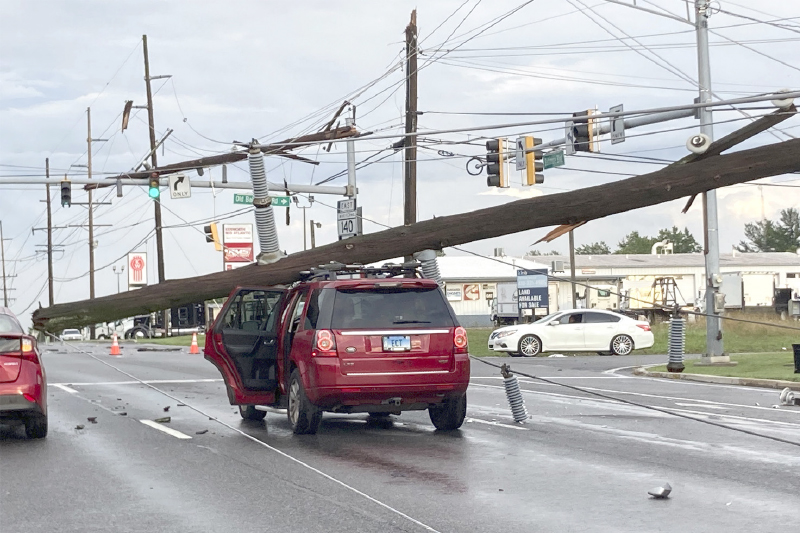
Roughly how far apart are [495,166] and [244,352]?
1654 cm

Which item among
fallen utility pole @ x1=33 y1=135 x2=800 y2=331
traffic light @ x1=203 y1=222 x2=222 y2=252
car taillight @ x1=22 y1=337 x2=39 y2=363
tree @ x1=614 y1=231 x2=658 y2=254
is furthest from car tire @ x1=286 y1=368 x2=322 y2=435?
tree @ x1=614 y1=231 x2=658 y2=254

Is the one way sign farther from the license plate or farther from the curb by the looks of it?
the license plate

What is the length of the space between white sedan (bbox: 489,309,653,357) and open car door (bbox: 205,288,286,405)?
2121 cm

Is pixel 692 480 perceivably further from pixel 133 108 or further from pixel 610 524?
pixel 133 108

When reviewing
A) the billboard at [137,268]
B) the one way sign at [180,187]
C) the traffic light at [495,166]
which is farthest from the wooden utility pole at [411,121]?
the billboard at [137,268]

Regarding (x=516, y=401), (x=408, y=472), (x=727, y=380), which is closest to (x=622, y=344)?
(x=727, y=380)

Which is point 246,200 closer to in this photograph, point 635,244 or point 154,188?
point 154,188

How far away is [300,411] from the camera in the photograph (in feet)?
40.7

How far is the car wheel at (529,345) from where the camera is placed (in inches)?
1353

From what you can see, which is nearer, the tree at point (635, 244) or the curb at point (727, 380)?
the curb at point (727, 380)

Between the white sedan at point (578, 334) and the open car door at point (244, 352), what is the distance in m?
21.2

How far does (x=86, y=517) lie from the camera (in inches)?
303

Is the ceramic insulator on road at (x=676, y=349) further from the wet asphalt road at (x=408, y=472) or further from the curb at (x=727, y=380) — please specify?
the wet asphalt road at (x=408, y=472)

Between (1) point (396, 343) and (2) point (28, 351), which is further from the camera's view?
(2) point (28, 351)
